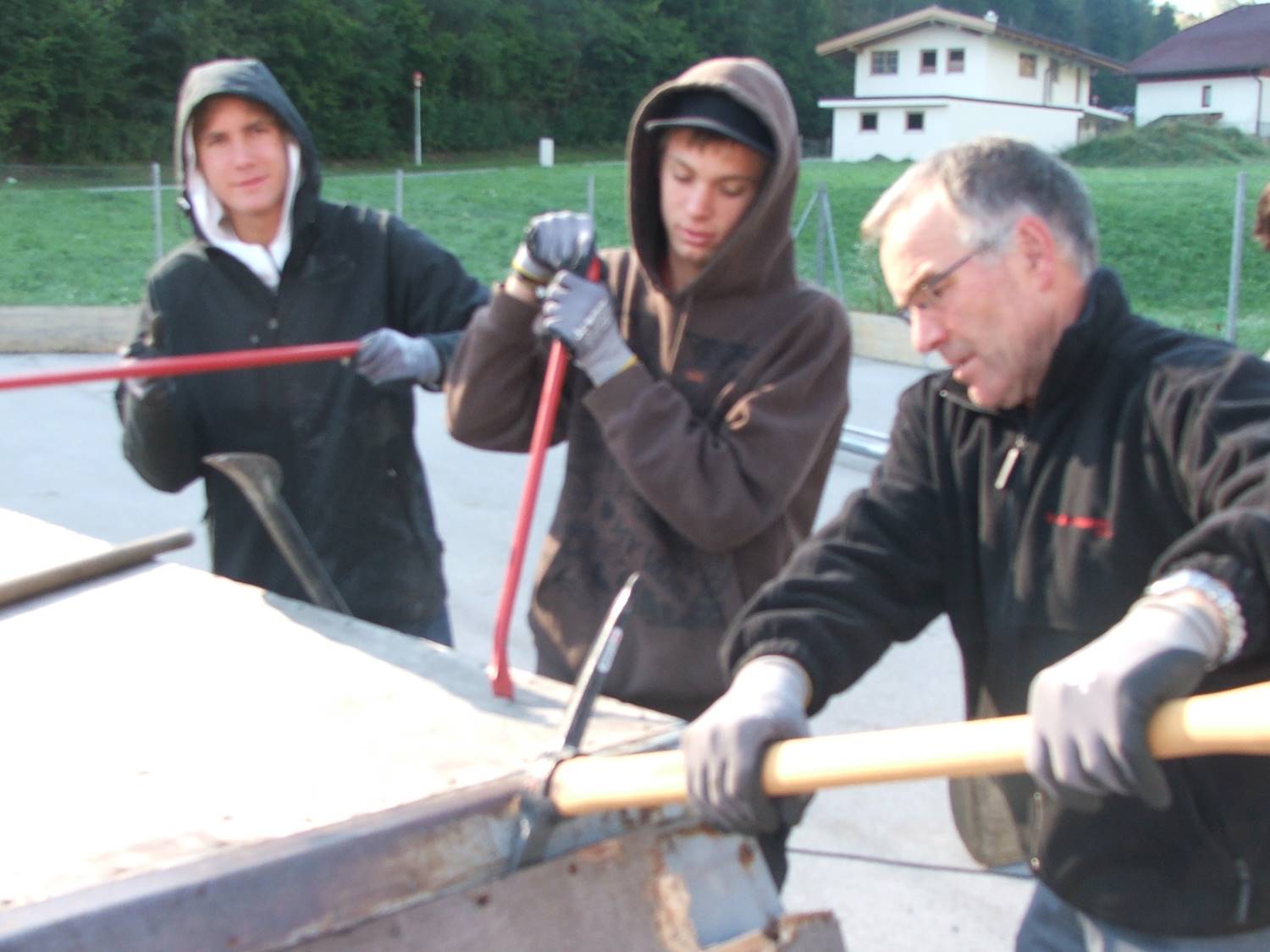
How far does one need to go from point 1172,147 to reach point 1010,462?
35.5 m

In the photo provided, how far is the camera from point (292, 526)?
7.50 feet

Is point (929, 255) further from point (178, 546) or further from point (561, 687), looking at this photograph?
point (178, 546)

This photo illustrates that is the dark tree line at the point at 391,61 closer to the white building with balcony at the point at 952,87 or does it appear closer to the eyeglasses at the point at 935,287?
the white building with balcony at the point at 952,87

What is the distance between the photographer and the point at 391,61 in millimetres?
38500

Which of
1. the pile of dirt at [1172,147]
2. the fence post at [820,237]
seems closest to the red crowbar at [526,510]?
the fence post at [820,237]

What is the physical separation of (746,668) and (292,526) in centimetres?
94

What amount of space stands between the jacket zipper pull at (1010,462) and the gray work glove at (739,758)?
1.16 feet

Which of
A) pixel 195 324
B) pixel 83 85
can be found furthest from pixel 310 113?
pixel 195 324

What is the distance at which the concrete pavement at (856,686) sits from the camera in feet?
10.4

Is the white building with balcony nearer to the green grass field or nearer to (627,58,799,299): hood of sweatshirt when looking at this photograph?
the green grass field

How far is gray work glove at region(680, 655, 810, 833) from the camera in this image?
1430 mm

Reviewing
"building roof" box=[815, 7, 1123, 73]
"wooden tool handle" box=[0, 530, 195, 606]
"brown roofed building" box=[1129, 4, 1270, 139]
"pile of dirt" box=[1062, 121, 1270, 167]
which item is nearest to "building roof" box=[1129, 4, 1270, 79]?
"brown roofed building" box=[1129, 4, 1270, 139]

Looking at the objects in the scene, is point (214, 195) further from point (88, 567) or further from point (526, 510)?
point (526, 510)

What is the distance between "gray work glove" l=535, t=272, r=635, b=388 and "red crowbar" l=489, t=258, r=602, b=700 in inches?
1.3
